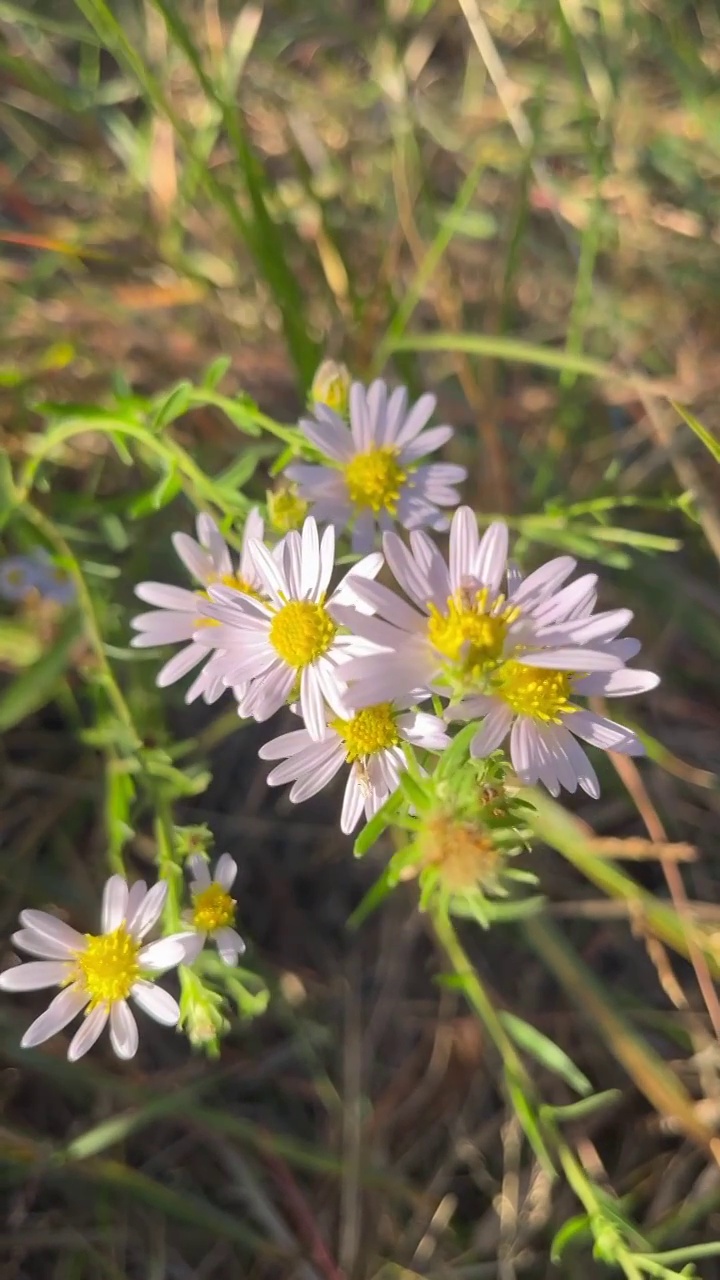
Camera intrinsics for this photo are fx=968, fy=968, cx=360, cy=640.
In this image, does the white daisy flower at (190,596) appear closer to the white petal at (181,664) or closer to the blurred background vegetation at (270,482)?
the white petal at (181,664)

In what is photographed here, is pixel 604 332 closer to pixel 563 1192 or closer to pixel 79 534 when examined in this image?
pixel 79 534

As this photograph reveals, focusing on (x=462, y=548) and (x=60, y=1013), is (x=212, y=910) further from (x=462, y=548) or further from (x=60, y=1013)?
(x=462, y=548)

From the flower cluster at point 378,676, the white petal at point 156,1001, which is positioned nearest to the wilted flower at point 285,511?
the flower cluster at point 378,676

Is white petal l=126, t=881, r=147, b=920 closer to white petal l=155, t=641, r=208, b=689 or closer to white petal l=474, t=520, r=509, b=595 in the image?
white petal l=155, t=641, r=208, b=689

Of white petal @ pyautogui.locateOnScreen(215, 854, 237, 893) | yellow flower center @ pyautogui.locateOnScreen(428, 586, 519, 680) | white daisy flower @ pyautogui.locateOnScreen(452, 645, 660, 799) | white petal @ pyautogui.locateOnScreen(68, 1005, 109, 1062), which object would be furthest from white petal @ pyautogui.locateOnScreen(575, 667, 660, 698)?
white petal @ pyautogui.locateOnScreen(68, 1005, 109, 1062)

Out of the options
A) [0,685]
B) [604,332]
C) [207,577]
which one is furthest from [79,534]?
[604,332]
